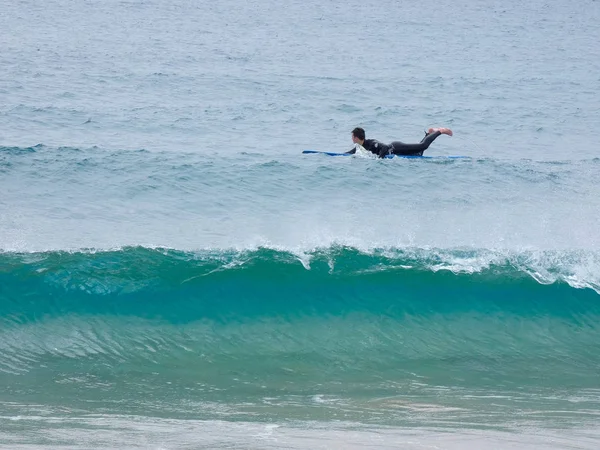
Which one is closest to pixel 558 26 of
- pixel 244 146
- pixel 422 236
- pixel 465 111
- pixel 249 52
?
Answer: pixel 249 52

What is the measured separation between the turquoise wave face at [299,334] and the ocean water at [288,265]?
1.2 inches

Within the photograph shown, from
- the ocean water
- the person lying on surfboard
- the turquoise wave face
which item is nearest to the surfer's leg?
the person lying on surfboard

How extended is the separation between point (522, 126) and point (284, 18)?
23.1 meters

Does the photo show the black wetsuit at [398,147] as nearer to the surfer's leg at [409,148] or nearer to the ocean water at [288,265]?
the surfer's leg at [409,148]

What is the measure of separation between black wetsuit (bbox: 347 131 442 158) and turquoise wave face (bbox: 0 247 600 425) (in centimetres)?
492

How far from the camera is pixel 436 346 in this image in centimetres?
916

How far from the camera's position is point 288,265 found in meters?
10.4

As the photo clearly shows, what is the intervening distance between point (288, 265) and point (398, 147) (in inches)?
241

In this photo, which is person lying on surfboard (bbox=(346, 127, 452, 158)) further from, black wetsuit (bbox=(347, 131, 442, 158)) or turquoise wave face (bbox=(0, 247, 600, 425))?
turquoise wave face (bbox=(0, 247, 600, 425))

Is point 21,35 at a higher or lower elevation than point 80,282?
higher

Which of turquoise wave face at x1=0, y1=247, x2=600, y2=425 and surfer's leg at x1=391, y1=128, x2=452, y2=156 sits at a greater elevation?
surfer's leg at x1=391, y1=128, x2=452, y2=156

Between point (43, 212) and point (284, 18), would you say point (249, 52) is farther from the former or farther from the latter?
point (43, 212)

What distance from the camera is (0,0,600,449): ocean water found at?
718cm

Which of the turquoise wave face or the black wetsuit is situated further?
the black wetsuit
